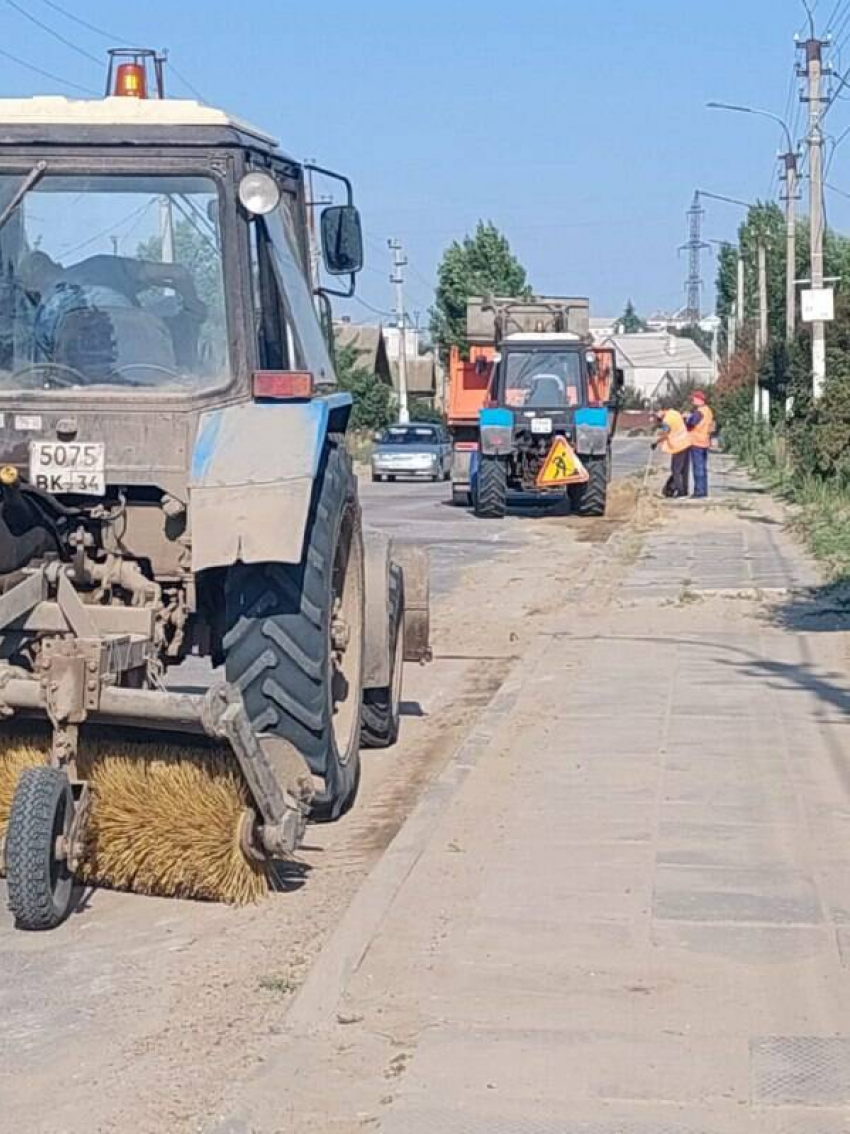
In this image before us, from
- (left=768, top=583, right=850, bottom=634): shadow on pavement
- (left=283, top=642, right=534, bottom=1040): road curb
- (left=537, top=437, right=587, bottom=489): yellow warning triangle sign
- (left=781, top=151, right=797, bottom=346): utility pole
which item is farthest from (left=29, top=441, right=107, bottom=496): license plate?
(left=781, top=151, right=797, bottom=346): utility pole

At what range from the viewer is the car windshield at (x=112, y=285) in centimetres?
736

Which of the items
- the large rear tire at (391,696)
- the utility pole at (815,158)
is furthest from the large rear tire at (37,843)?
the utility pole at (815,158)

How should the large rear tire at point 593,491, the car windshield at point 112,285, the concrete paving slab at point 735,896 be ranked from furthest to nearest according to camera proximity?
→ the large rear tire at point 593,491 < the car windshield at point 112,285 < the concrete paving slab at point 735,896

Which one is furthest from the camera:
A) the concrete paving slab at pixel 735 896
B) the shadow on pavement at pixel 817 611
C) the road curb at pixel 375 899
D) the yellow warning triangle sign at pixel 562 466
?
the yellow warning triangle sign at pixel 562 466

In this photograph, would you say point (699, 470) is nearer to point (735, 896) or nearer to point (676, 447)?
point (676, 447)

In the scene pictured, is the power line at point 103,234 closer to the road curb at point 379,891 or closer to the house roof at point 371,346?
the road curb at point 379,891

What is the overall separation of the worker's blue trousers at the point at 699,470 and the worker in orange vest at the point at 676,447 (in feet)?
0.35

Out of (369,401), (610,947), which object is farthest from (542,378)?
(369,401)

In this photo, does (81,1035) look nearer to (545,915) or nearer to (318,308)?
(545,915)

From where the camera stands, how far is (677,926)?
6457mm

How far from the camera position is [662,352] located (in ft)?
508

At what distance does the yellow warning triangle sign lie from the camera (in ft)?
89.2

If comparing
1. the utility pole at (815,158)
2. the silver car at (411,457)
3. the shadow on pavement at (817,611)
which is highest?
the utility pole at (815,158)

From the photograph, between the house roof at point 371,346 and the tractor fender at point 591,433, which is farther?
the house roof at point 371,346
